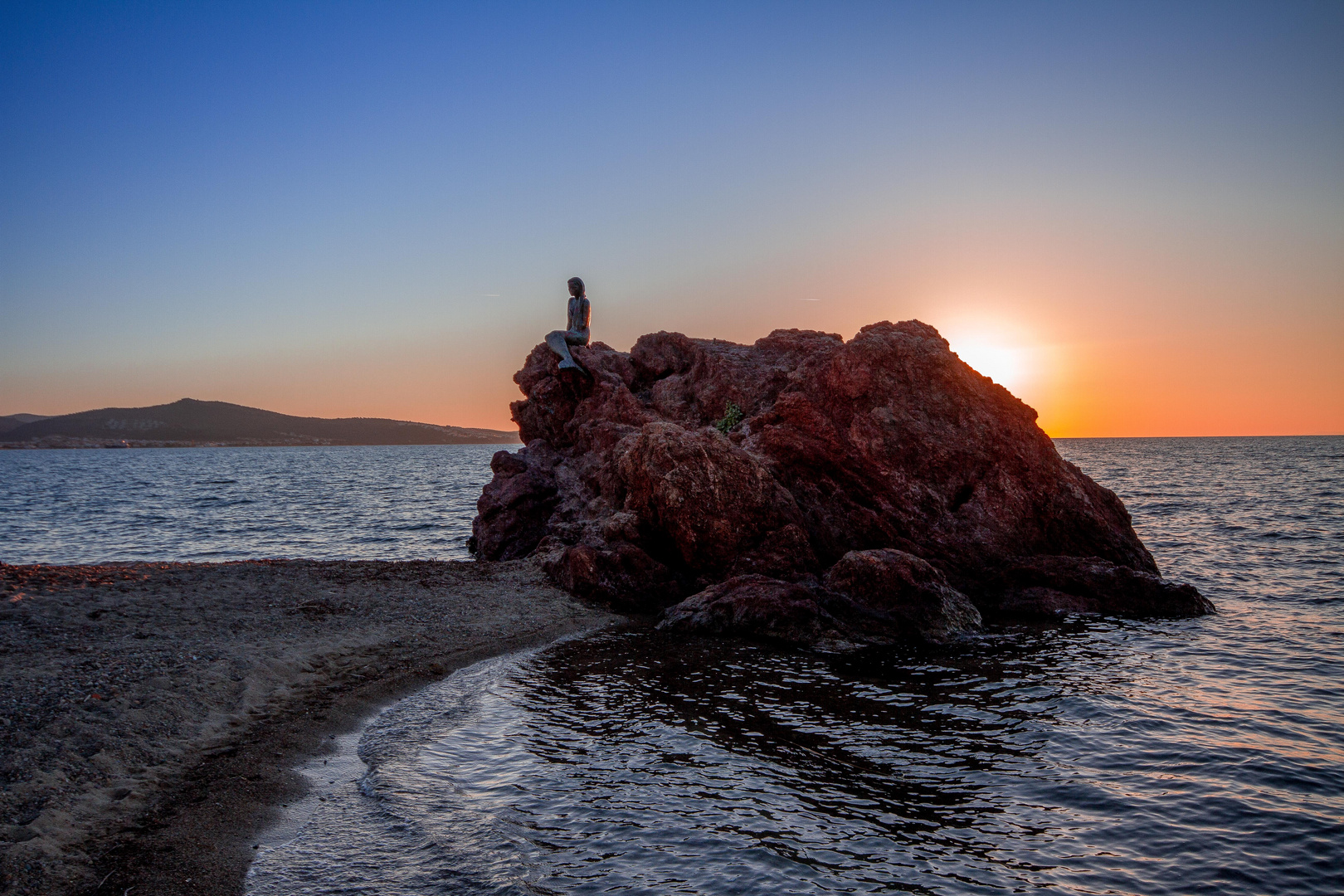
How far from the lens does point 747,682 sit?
463 inches

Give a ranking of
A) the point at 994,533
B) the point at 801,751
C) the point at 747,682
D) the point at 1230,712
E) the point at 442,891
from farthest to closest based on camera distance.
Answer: the point at 994,533, the point at 747,682, the point at 1230,712, the point at 801,751, the point at 442,891

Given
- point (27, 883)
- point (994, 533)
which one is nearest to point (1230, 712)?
point (994, 533)

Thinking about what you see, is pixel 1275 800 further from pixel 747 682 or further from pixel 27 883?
pixel 27 883

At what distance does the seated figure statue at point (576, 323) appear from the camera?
2523cm

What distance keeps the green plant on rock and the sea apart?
8020mm

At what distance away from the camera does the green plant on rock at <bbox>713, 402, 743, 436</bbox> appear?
2180cm

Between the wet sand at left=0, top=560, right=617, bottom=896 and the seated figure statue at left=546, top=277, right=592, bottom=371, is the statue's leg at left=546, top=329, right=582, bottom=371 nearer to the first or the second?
the seated figure statue at left=546, top=277, right=592, bottom=371

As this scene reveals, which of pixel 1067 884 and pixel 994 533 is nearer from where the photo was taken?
pixel 1067 884

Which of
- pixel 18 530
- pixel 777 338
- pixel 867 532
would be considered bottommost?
pixel 18 530

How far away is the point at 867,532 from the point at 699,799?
1144cm

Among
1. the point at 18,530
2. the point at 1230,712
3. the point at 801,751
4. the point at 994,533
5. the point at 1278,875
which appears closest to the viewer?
the point at 1278,875

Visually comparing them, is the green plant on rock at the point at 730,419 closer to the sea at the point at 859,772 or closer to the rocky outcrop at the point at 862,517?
the rocky outcrop at the point at 862,517

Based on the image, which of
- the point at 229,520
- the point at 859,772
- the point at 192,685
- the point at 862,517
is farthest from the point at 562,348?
the point at 229,520

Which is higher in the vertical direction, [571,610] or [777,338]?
[777,338]
